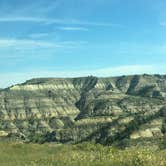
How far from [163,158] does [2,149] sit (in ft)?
55.9

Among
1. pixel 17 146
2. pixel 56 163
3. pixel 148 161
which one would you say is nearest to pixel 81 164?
pixel 56 163

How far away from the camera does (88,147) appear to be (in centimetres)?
3500

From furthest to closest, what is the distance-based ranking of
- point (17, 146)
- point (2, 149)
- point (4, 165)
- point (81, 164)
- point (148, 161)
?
point (17, 146), point (2, 149), point (4, 165), point (81, 164), point (148, 161)

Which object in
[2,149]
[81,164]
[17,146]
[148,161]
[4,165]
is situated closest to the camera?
[148,161]

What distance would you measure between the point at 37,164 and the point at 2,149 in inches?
506

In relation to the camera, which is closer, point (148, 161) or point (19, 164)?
point (148, 161)

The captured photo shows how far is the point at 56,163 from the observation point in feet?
73.6

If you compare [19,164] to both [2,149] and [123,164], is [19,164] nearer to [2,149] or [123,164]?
[123,164]

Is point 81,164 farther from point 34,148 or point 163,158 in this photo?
point 34,148

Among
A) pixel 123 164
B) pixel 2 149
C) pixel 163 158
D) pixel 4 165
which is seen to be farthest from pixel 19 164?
pixel 2 149

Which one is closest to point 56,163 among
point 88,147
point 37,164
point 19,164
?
point 37,164

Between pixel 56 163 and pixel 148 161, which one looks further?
pixel 56 163

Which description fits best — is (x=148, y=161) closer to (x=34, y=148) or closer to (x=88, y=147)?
(x=88, y=147)

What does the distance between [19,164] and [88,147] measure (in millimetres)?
11709
